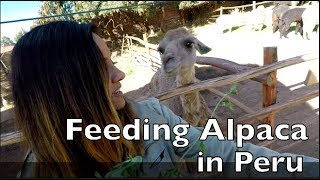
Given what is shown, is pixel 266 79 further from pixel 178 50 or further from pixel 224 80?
pixel 178 50

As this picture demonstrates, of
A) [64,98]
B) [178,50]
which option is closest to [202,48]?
[178,50]

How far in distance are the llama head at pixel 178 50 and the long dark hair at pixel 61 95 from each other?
1.72 m

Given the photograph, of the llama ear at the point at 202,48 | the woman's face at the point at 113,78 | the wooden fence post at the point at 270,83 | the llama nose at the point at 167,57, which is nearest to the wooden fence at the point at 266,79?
the wooden fence post at the point at 270,83

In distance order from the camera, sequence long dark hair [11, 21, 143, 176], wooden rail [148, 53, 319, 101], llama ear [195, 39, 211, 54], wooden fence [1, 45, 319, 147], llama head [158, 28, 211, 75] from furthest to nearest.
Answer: llama ear [195, 39, 211, 54]
llama head [158, 28, 211, 75]
wooden fence [1, 45, 319, 147]
wooden rail [148, 53, 319, 101]
long dark hair [11, 21, 143, 176]

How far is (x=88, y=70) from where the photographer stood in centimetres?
83

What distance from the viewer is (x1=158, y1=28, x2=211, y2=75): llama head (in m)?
2.59

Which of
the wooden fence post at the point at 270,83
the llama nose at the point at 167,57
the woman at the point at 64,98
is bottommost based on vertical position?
the wooden fence post at the point at 270,83

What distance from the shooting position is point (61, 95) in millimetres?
820

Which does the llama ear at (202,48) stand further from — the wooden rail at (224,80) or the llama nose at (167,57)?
the wooden rail at (224,80)

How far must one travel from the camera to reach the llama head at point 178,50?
2.59 m

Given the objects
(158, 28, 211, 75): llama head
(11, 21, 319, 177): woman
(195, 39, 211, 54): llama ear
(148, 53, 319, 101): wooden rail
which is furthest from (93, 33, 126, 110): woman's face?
(195, 39, 211, 54): llama ear

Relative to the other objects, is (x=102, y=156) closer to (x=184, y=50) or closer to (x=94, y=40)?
(x=94, y=40)

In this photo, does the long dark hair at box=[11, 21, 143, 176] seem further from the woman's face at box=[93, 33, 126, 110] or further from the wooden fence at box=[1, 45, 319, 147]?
the wooden fence at box=[1, 45, 319, 147]

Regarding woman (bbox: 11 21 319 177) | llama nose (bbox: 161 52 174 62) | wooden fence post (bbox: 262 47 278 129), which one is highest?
woman (bbox: 11 21 319 177)
